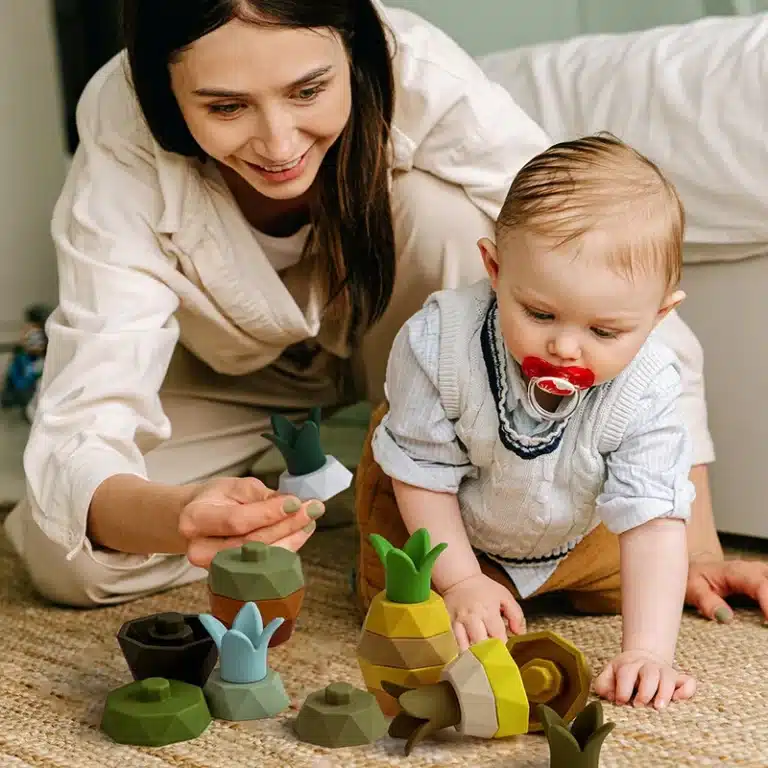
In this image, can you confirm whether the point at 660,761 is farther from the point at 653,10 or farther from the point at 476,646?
A: the point at 653,10

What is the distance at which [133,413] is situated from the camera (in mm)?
945

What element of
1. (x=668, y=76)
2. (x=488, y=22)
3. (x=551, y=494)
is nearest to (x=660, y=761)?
(x=551, y=494)

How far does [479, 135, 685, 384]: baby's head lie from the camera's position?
0.77 metres

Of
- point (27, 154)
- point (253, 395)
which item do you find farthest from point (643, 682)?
point (27, 154)

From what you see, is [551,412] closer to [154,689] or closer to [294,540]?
[294,540]

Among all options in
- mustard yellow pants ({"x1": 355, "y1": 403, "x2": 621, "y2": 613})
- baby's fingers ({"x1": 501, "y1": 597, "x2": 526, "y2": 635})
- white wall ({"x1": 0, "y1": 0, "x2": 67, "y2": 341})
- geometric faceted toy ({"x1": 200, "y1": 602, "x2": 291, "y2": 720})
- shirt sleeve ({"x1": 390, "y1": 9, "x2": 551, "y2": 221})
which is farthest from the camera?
white wall ({"x1": 0, "y1": 0, "x2": 67, "y2": 341})

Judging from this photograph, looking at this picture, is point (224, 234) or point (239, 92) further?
point (224, 234)

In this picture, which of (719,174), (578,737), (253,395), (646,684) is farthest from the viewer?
(253,395)

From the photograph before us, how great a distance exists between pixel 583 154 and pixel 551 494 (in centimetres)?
26

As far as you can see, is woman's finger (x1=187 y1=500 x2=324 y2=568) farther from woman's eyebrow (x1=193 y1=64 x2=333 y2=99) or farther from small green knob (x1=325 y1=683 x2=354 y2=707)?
woman's eyebrow (x1=193 y1=64 x2=333 y2=99)

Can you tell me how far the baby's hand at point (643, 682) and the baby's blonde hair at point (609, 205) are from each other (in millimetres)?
262

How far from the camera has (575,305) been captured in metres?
0.78

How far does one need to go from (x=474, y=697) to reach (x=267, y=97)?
473mm

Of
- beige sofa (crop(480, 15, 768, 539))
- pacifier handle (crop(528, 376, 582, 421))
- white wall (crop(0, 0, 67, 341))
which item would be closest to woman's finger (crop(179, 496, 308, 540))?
pacifier handle (crop(528, 376, 582, 421))
